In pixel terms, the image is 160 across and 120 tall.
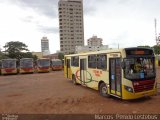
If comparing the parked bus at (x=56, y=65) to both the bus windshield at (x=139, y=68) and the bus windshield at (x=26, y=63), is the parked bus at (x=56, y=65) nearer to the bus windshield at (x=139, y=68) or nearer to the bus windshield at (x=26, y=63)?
the bus windshield at (x=26, y=63)

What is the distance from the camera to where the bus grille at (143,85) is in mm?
8938

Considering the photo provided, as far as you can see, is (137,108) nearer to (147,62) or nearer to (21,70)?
(147,62)

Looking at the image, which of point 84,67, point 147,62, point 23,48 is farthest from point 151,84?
point 23,48

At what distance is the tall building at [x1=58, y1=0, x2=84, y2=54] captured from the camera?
360 feet

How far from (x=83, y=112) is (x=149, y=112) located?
273cm

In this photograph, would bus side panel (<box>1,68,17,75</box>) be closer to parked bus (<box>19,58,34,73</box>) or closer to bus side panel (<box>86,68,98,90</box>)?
parked bus (<box>19,58,34,73</box>)

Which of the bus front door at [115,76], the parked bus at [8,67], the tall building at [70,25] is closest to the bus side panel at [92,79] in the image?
the bus front door at [115,76]

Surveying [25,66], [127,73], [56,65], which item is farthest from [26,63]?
[127,73]

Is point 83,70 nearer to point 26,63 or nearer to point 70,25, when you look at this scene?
point 26,63

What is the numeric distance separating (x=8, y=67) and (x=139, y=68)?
25.4m

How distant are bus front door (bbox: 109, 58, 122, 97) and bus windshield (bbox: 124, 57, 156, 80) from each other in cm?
48

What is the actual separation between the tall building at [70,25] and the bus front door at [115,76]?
97718 millimetres

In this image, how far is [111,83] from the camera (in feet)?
32.8

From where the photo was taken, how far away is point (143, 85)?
917cm
